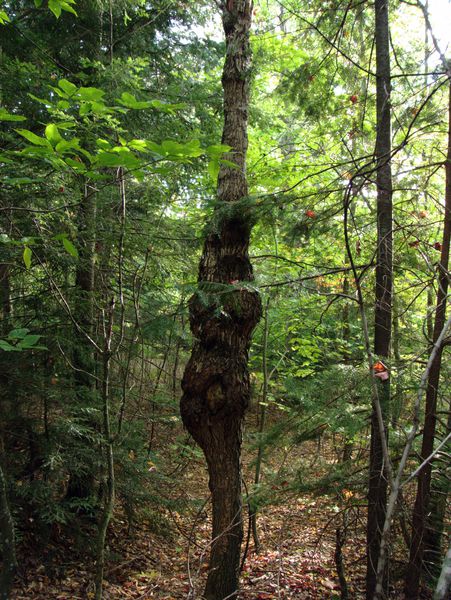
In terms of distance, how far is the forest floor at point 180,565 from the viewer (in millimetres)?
4410

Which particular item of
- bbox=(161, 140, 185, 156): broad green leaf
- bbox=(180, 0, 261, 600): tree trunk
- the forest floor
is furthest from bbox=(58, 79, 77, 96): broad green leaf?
the forest floor

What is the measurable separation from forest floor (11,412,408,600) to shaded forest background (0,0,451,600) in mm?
35

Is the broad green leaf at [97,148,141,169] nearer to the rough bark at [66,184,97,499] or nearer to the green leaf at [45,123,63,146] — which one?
the green leaf at [45,123,63,146]

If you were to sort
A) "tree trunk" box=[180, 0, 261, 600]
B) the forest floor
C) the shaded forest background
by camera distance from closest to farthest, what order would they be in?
1. the shaded forest background
2. "tree trunk" box=[180, 0, 261, 600]
3. the forest floor

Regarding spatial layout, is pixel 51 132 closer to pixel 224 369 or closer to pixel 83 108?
pixel 83 108

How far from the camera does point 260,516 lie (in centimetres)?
841

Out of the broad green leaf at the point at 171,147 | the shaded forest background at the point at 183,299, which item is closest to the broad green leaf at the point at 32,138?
the broad green leaf at the point at 171,147

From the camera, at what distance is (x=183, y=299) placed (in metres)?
3.70

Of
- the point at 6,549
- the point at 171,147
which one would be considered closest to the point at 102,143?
the point at 171,147

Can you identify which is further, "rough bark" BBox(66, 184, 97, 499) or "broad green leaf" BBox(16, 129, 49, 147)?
"rough bark" BBox(66, 184, 97, 499)

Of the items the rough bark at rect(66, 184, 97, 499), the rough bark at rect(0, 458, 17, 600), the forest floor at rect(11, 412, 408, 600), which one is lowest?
the forest floor at rect(11, 412, 408, 600)

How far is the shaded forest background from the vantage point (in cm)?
340

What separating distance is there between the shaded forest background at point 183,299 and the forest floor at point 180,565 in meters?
0.03

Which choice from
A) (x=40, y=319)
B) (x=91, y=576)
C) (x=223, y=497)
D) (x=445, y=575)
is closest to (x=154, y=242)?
(x=40, y=319)
